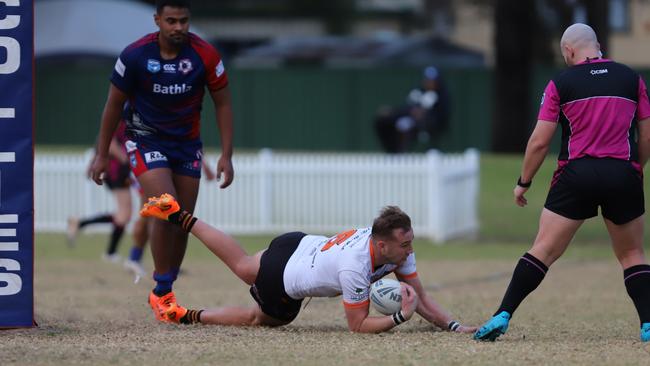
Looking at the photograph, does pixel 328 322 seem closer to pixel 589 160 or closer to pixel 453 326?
pixel 453 326

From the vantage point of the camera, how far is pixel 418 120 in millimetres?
27078

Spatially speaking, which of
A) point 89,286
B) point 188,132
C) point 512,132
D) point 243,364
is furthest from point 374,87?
point 243,364

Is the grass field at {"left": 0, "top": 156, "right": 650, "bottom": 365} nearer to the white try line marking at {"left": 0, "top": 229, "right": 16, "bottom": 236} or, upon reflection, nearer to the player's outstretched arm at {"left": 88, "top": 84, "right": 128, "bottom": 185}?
the white try line marking at {"left": 0, "top": 229, "right": 16, "bottom": 236}

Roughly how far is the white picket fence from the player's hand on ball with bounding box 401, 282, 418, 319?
1065 cm

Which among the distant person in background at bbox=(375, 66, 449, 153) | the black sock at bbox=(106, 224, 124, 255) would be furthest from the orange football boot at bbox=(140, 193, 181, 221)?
the distant person in background at bbox=(375, 66, 449, 153)

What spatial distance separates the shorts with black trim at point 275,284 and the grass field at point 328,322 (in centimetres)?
19

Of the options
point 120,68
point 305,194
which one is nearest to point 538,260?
point 120,68

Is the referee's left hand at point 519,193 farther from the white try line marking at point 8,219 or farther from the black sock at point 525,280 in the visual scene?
A: the white try line marking at point 8,219

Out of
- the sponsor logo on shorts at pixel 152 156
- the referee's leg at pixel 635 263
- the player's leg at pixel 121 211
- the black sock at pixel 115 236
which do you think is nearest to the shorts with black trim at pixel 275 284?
the sponsor logo on shorts at pixel 152 156

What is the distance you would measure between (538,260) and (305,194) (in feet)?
39.3

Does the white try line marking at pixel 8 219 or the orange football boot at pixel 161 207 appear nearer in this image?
the white try line marking at pixel 8 219

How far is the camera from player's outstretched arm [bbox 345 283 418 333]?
831 centimetres

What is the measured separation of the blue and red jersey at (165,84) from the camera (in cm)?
903

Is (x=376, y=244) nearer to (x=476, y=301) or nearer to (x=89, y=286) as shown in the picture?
(x=476, y=301)
